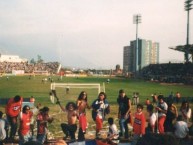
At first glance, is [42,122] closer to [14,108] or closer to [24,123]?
[24,123]

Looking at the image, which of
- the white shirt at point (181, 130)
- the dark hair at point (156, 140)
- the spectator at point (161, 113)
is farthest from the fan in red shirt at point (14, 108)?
the dark hair at point (156, 140)

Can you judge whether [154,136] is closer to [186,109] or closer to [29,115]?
[29,115]

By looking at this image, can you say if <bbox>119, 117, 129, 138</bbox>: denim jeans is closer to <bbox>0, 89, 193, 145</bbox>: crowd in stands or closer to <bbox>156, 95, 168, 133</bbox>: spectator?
<bbox>0, 89, 193, 145</bbox>: crowd in stands

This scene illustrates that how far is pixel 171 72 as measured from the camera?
255ft

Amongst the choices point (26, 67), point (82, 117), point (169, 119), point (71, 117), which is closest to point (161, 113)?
point (169, 119)

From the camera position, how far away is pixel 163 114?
14500 mm

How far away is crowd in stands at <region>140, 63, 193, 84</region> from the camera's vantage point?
6586 cm

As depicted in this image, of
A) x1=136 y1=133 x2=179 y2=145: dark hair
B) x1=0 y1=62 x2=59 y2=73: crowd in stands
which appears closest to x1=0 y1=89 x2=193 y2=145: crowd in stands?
x1=136 y1=133 x2=179 y2=145: dark hair

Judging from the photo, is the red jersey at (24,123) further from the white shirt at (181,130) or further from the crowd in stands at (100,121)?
the white shirt at (181,130)

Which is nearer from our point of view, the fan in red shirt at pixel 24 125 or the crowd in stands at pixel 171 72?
the fan in red shirt at pixel 24 125

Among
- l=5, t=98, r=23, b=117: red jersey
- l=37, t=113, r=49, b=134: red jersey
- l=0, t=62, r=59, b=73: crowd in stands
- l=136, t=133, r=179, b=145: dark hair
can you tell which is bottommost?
l=37, t=113, r=49, b=134: red jersey

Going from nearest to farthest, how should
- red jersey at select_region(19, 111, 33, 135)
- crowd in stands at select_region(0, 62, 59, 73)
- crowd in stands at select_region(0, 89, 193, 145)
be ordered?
1. crowd in stands at select_region(0, 89, 193, 145)
2. red jersey at select_region(19, 111, 33, 135)
3. crowd in stands at select_region(0, 62, 59, 73)

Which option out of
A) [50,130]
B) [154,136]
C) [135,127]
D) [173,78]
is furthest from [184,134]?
[173,78]

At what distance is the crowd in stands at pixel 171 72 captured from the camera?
65856 mm
